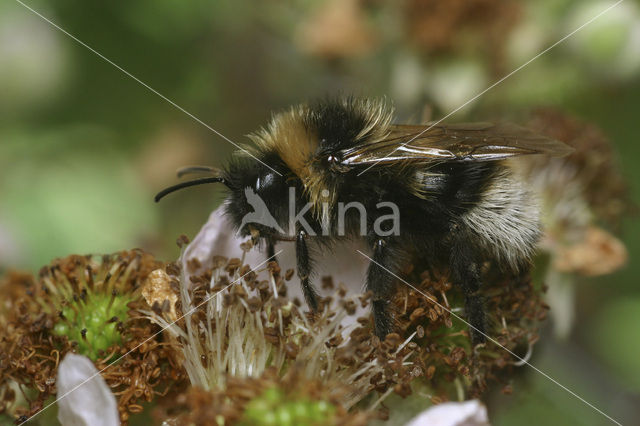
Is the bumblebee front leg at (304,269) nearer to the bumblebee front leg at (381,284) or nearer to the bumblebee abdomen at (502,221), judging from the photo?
the bumblebee front leg at (381,284)

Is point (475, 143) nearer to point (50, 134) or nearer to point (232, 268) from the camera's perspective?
point (232, 268)

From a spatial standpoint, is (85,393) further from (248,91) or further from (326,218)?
(248,91)

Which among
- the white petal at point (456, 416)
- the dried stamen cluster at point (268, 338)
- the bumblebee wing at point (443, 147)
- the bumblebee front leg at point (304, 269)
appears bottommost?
the white petal at point (456, 416)

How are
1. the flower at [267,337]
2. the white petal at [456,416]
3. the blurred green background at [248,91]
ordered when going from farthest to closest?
the blurred green background at [248,91] < the flower at [267,337] < the white petal at [456,416]

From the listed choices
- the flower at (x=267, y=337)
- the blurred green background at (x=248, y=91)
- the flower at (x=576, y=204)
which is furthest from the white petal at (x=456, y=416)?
the flower at (x=576, y=204)

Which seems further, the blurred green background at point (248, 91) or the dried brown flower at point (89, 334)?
the blurred green background at point (248, 91)

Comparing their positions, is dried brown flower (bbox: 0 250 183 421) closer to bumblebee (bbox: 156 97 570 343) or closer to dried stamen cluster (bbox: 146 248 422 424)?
dried stamen cluster (bbox: 146 248 422 424)

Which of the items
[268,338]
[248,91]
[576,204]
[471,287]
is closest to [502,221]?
[471,287]
